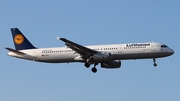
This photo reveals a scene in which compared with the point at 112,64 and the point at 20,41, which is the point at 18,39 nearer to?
the point at 20,41

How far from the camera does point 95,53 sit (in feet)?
220

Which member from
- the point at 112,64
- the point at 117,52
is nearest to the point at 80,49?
the point at 117,52

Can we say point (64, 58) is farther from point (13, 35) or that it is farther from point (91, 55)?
point (13, 35)

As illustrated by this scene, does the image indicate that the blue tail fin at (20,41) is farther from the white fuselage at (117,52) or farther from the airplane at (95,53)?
the white fuselage at (117,52)

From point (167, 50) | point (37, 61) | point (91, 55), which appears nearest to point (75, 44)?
point (91, 55)

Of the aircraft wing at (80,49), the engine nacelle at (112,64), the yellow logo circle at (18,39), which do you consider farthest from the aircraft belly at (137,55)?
the yellow logo circle at (18,39)

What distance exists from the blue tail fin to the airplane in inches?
14.3

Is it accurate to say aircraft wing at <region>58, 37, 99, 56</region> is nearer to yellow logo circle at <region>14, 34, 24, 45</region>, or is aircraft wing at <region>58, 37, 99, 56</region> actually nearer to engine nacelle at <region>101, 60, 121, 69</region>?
engine nacelle at <region>101, 60, 121, 69</region>

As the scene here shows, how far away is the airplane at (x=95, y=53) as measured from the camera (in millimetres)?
65750

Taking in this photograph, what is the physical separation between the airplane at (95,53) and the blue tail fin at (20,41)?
36cm

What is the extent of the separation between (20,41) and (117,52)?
716 inches

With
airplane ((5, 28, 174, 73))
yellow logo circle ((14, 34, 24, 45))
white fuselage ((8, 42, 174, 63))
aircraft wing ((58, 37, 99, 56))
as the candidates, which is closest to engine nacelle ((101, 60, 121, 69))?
airplane ((5, 28, 174, 73))

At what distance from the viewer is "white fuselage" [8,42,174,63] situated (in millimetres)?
65625

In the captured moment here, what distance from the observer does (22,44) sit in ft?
244
